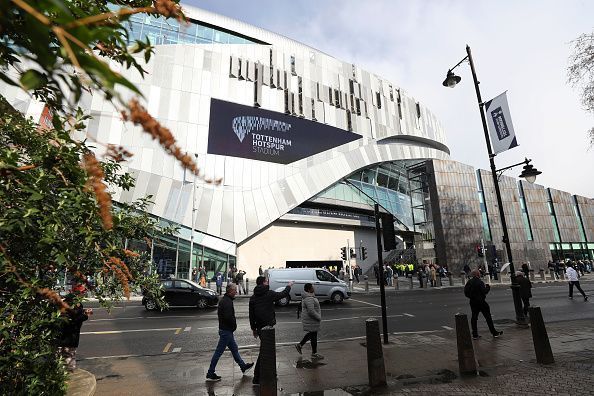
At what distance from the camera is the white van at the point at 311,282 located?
17.5 m

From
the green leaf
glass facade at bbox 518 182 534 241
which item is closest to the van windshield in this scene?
the green leaf

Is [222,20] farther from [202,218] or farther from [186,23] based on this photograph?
[186,23]

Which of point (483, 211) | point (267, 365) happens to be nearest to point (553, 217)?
point (483, 211)

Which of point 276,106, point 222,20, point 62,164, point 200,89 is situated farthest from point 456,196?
point 62,164

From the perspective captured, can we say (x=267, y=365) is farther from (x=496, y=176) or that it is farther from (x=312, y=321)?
(x=496, y=176)

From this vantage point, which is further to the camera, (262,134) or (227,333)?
(262,134)

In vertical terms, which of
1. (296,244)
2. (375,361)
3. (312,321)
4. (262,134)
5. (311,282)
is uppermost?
(262,134)

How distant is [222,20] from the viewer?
128ft

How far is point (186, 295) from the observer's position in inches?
663

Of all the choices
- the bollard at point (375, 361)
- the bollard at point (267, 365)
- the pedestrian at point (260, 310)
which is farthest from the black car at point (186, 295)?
the bollard at point (375, 361)

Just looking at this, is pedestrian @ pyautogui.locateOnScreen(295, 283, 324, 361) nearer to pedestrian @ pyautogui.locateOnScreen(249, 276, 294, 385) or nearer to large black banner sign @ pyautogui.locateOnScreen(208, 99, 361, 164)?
pedestrian @ pyautogui.locateOnScreen(249, 276, 294, 385)

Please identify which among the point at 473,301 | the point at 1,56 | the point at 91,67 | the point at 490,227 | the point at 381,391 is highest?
the point at 490,227

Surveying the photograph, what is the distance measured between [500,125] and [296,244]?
1101 inches

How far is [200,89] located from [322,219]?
19.7 m
